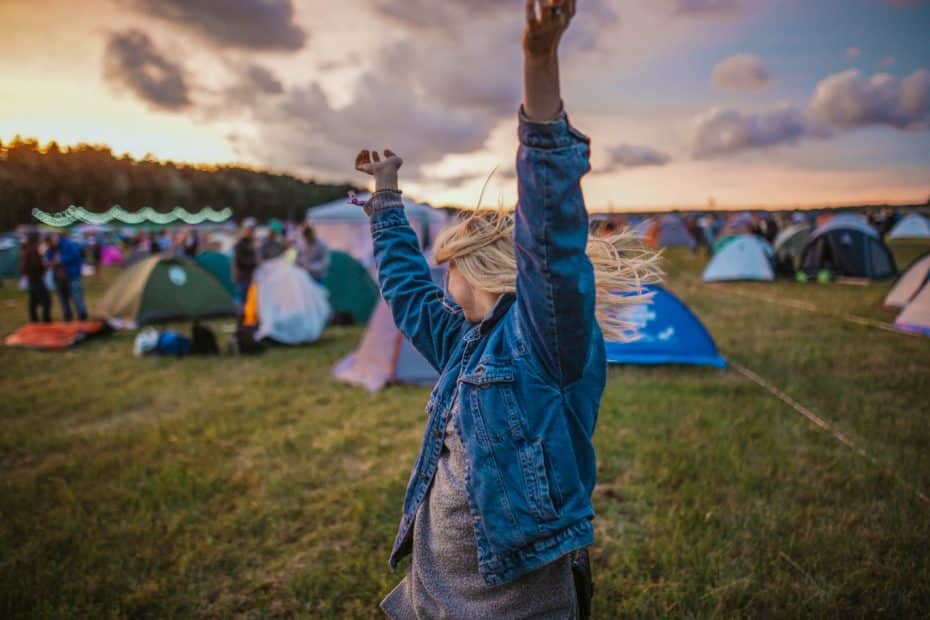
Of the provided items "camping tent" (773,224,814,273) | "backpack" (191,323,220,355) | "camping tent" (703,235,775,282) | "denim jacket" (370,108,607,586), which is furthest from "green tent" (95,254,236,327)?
"camping tent" (773,224,814,273)

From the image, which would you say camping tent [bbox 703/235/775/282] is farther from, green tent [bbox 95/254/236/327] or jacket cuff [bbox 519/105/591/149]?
jacket cuff [bbox 519/105/591/149]

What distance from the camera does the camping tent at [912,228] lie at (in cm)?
3142

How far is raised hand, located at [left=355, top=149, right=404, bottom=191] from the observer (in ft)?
5.71

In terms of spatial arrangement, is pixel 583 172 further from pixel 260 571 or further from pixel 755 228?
pixel 755 228

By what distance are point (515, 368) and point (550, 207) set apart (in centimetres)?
47

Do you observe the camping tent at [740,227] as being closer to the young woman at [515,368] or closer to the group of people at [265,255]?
the group of people at [265,255]

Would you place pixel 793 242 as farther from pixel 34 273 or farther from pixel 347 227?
pixel 34 273

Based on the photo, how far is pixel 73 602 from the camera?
2.70m

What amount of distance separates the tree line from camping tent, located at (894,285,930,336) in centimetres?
1184

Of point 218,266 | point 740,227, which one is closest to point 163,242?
point 218,266

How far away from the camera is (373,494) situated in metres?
3.68

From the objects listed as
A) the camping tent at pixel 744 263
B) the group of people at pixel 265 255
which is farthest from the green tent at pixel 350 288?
the camping tent at pixel 744 263

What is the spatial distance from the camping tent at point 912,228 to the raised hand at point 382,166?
4171cm

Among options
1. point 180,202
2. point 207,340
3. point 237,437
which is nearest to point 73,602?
point 237,437
